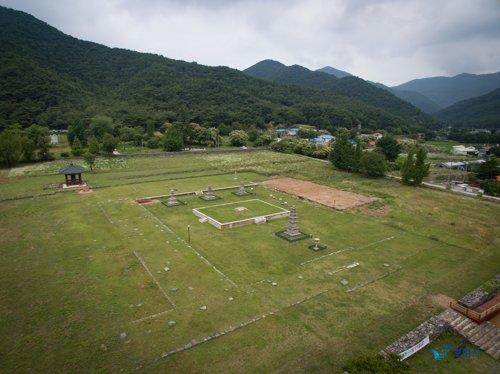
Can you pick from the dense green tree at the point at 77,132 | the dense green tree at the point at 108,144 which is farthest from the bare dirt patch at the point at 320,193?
the dense green tree at the point at 77,132

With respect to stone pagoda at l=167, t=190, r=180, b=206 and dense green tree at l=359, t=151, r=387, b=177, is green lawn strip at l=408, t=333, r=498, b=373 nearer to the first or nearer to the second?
stone pagoda at l=167, t=190, r=180, b=206

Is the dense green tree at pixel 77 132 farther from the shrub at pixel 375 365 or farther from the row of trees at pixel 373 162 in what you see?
the shrub at pixel 375 365

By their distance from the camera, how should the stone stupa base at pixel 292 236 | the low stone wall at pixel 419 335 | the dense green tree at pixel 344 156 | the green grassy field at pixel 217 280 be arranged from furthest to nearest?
the dense green tree at pixel 344 156
the stone stupa base at pixel 292 236
the green grassy field at pixel 217 280
the low stone wall at pixel 419 335

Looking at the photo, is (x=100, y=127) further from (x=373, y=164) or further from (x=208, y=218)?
(x=373, y=164)

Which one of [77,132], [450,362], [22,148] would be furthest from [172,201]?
[77,132]

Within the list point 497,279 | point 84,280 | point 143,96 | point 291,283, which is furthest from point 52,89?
point 497,279

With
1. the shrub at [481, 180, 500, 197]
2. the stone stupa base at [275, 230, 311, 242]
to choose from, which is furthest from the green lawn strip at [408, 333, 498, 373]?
the shrub at [481, 180, 500, 197]
